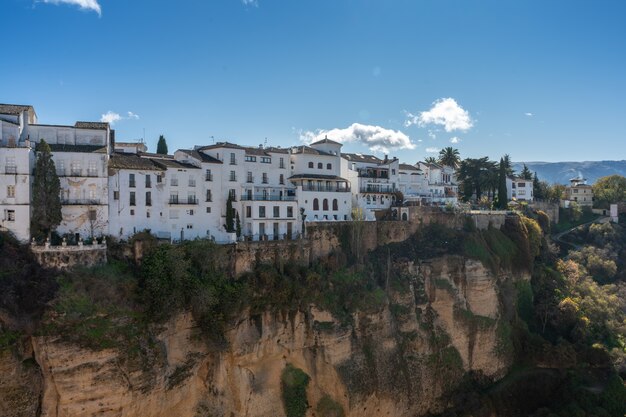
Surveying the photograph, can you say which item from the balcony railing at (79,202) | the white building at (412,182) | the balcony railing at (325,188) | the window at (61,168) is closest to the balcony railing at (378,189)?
the white building at (412,182)

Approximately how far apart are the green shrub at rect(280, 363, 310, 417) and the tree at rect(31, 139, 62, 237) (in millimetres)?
15796

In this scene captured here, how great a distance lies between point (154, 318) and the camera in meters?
26.3

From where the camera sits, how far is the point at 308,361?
31.5m

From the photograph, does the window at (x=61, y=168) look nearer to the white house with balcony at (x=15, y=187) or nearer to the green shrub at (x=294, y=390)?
the white house with balcony at (x=15, y=187)

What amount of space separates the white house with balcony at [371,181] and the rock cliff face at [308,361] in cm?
765

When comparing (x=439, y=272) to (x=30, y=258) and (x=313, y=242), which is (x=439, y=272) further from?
(x=30, y=258)

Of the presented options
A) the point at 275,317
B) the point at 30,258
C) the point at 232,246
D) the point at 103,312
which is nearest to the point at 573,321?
the point at 275,317

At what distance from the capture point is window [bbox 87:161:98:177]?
94.9 ft

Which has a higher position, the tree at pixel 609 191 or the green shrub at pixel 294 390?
the tree at pixel 609 191

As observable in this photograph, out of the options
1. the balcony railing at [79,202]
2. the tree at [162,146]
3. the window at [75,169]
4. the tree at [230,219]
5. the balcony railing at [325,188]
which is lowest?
the tree at [230,219]

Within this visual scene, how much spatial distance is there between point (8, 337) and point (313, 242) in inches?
736

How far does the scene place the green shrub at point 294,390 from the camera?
99.9 ft

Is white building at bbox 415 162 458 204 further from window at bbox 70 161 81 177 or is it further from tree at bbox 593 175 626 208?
window at bbox 70 161 81 177

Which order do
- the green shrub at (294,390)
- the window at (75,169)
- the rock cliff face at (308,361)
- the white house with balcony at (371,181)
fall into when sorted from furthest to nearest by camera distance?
the white house with balcony at (371,181)
the green shrub at (294,390)
the window at (75,169)
the rock cliff face at (308,361)
